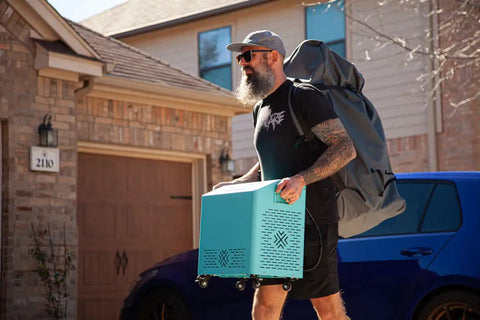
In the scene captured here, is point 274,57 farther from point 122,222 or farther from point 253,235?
point 122,222

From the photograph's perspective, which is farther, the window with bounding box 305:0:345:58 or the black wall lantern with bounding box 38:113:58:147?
the window with bounding box 305:0:345:58

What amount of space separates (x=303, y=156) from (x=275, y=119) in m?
Answer: 0.25

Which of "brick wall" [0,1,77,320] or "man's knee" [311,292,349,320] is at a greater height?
"brick wall" [0,1,77,320]

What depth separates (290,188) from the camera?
14.2 feet

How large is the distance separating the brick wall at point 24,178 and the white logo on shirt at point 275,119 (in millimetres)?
5562

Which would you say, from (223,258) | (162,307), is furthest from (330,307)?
(162,307)

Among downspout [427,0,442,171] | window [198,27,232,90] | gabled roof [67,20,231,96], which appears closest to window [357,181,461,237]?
gabled roof [67,20,231,96]

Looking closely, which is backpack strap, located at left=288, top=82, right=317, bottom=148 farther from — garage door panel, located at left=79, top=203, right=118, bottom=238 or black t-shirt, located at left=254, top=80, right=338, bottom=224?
garage door panel, located at left=79, top=203, right=118, bottom=238

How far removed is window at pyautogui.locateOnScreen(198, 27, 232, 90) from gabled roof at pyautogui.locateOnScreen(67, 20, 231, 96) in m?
4.27

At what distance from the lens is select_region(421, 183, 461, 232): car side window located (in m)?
6.64

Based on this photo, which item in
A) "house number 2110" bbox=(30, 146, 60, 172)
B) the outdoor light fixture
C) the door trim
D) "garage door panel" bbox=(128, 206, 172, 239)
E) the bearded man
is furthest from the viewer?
the outdoor light fixture

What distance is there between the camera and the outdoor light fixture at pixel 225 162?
1291cm

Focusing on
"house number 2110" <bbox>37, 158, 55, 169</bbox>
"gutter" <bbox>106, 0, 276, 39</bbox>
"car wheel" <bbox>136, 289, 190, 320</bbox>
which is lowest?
"car wheel" <bbox>136, 289, 190, 320</bbox>

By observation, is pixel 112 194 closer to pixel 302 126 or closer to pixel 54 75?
pixel 54 75
